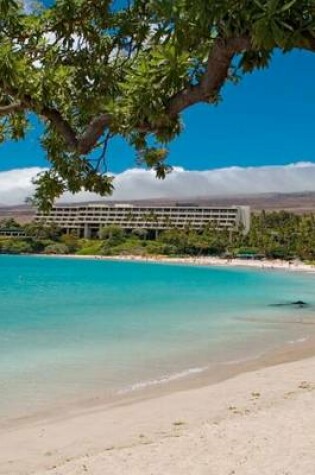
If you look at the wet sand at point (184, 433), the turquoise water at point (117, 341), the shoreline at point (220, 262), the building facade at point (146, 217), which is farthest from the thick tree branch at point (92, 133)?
the building facade at point (146, 217)

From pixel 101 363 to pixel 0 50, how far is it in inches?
685

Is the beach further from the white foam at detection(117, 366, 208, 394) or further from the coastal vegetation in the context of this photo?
the coastal vegetation

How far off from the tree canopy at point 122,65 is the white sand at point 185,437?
183 inches

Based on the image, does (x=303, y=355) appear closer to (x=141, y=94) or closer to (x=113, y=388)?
(x=113, y=388)

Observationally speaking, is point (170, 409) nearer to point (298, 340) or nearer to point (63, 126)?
point (63, 126)

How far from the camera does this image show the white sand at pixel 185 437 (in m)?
7.55

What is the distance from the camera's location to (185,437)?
30.2 ft

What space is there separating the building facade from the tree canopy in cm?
16322

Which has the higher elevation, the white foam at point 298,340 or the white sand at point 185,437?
the white sand at point 185,437

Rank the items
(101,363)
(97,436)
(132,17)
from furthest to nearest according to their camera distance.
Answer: (101,363) → (97,436) → (132,17)

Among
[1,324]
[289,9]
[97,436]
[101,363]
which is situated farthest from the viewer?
[1,324]

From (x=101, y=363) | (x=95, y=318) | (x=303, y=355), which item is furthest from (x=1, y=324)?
(x=303, y=355)

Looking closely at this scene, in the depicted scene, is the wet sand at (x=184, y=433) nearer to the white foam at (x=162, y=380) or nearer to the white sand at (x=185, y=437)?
the white sand at (x=185, y=437)

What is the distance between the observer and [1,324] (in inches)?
1288
